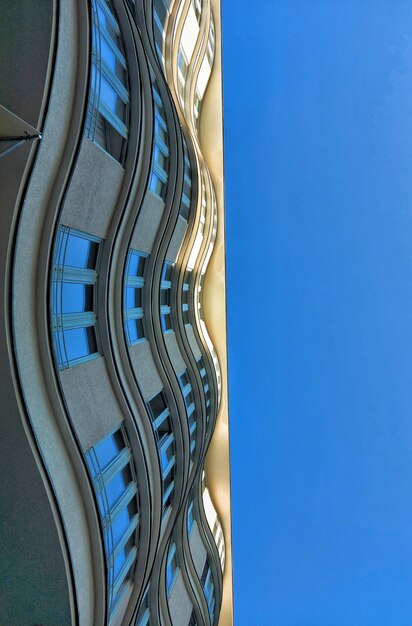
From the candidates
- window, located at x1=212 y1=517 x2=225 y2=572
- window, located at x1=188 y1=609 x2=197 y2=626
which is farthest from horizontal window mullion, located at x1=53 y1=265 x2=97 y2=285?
window, located at x1=212 y1=517 x2=225 y2=572

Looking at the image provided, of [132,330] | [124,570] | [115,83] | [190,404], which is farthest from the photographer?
[190,404]

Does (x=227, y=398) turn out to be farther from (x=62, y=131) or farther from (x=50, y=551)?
(x=62, y=131)

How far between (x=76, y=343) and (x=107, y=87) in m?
7.05

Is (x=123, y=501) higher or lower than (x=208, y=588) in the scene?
higher

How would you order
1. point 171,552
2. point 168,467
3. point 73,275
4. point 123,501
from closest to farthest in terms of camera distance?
point 73,275 → point 123,501 → point 168,467 → point 171,552

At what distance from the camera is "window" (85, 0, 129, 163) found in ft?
30.3

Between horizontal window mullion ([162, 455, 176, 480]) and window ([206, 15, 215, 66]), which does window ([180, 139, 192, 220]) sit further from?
window ([206, 15, 215, 66])

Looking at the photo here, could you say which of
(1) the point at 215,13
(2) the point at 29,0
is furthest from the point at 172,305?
(1) the point at 215,13

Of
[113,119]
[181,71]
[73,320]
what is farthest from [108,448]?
[181,71]

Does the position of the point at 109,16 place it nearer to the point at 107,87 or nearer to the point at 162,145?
the point at 107,87

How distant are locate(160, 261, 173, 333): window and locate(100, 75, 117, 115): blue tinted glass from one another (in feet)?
25.1

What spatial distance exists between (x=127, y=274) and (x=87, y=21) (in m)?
6.82

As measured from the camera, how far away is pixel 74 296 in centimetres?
980

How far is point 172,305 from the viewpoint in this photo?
19172 mm
